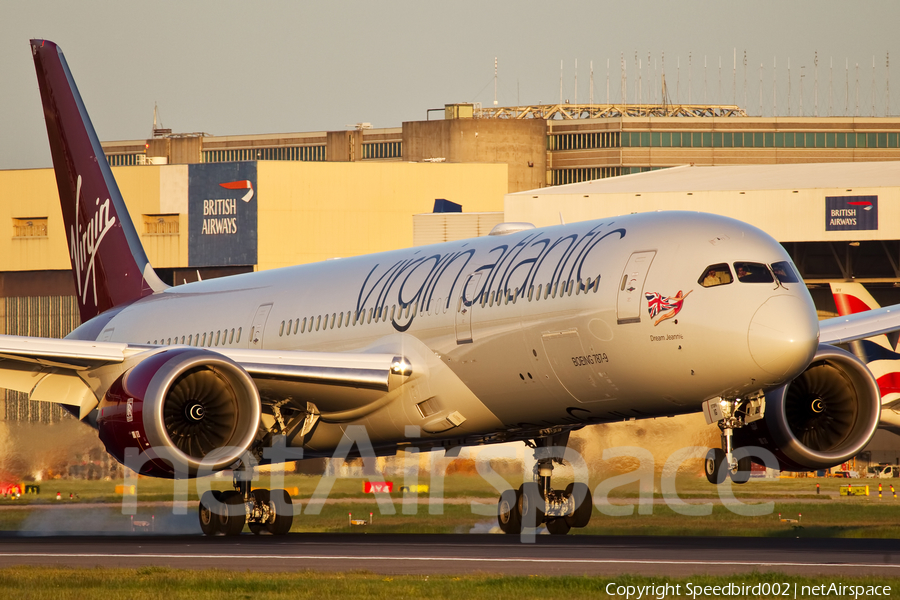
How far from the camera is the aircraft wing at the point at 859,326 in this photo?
24.2 meters

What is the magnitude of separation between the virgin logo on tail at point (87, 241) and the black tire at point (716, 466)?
61.1ft

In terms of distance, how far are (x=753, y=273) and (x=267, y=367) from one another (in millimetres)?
8848

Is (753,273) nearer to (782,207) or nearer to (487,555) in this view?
(487,555)

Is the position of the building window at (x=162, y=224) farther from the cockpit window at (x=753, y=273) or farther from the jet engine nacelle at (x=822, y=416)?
the cockpit window at (x=753, y=273)

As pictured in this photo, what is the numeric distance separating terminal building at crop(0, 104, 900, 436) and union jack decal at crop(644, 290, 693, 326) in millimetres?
21097

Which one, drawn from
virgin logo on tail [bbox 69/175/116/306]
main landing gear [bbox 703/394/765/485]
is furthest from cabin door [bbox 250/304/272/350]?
main landing gear [bbox 703/394/765/485]

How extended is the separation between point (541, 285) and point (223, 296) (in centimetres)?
1064

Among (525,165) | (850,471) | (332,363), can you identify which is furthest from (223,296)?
(525,165)

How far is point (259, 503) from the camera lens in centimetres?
2548

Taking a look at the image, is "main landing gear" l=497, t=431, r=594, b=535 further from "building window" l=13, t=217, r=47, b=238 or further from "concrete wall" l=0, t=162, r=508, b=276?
"building window" l=13, t=217, r=47, b=238

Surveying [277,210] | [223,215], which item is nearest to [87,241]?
[277,210]

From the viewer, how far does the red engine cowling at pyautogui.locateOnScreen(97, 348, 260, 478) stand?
20984mm

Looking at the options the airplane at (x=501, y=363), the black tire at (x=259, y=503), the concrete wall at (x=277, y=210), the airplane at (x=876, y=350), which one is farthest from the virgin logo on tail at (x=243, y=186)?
the black tire at (x=259, y=503)

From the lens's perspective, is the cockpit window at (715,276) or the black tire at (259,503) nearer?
the cockpit window at (715,276)
